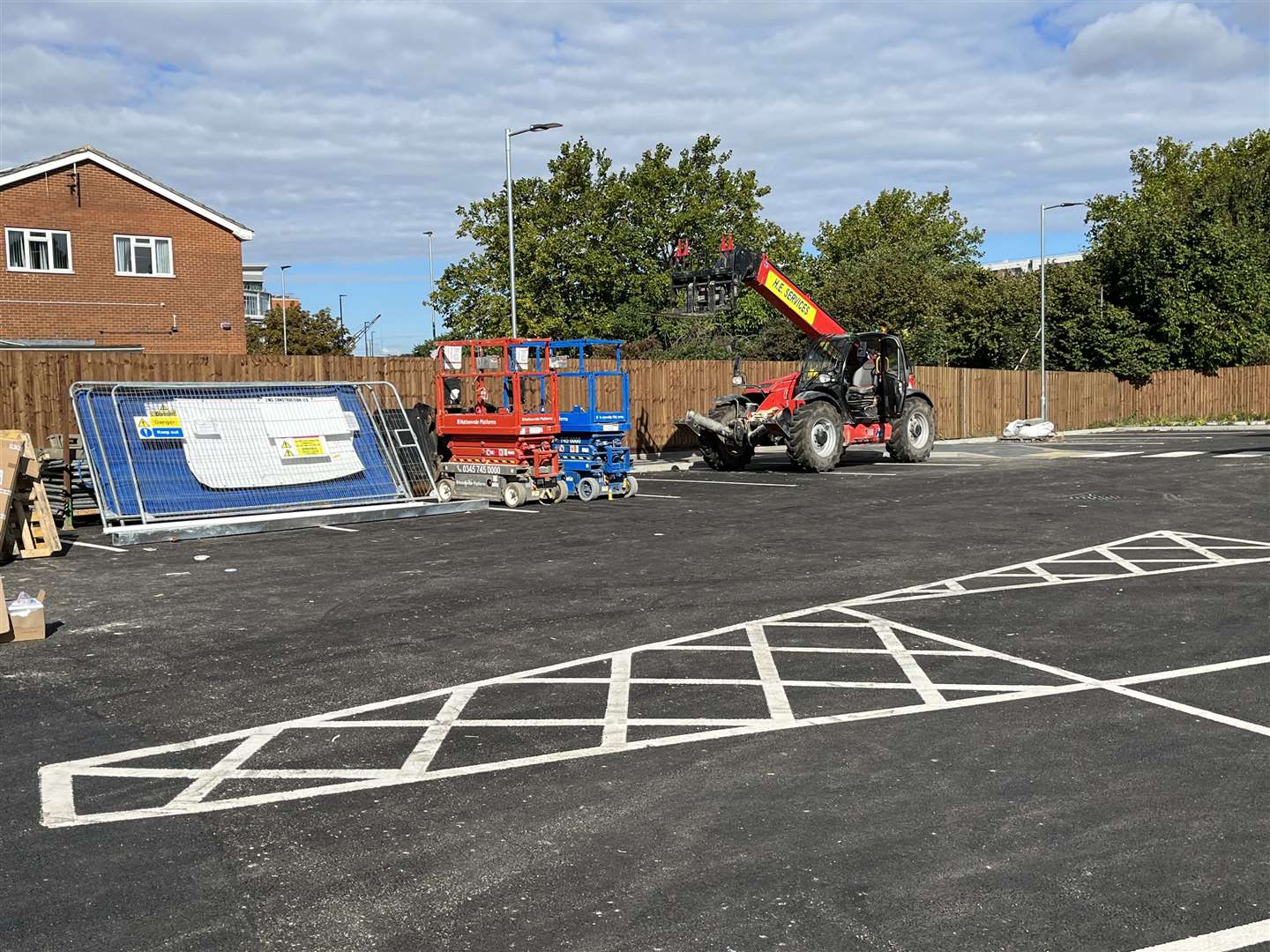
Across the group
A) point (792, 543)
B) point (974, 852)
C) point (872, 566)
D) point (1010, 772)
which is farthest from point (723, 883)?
point (792, 543)

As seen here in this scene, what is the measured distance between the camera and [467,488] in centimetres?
1834

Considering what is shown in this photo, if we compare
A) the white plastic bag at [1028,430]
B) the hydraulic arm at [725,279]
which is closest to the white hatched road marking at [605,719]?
the hydraulic arm at [725,279]

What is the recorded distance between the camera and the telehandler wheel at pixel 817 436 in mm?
22328

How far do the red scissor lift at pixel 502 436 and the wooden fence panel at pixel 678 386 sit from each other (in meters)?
3.40

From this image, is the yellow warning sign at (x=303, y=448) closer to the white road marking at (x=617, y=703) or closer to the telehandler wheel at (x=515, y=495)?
the telehandler wheel at (x=515, y=495)

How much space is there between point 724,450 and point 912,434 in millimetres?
4772

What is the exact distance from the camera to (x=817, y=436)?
74.6ft

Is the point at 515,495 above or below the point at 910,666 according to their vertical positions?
above

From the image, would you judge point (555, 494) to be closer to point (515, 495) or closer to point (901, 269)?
point (515, 495)

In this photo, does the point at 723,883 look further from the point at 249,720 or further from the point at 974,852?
the point at 249,720

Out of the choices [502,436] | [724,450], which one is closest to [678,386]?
[724,450]

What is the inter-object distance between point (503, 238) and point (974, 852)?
5317 centimetres

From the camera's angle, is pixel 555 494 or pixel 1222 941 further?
pixel 555 494

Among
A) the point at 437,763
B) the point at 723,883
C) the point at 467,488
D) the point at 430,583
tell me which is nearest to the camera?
the point at 723,883
